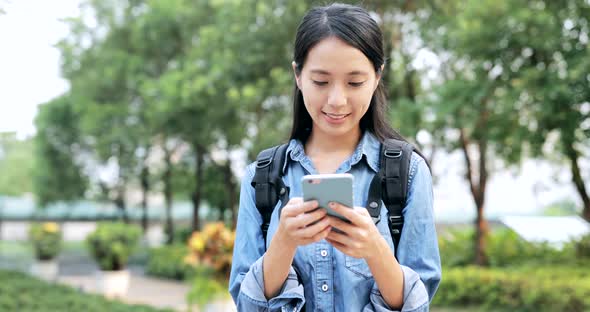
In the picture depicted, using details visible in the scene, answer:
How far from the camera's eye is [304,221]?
1.24m

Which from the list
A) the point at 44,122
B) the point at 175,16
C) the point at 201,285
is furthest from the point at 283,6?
the point at 44,122

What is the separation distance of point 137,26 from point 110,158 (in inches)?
193

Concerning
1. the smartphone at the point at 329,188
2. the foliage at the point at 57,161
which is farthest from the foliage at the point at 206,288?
the foliage at the point at 57,161

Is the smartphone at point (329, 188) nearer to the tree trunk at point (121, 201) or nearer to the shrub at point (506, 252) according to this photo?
the shrub at point (506, 252)

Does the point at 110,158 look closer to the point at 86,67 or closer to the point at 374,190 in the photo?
the point at 86,67

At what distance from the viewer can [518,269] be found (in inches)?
389

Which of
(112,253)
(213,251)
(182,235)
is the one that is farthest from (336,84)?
(182,235)

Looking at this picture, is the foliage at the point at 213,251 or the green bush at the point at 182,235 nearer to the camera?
the foliage at the point at 213,251

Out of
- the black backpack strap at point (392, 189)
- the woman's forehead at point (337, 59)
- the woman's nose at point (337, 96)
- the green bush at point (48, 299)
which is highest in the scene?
the woman's forehead at point (337, 59)

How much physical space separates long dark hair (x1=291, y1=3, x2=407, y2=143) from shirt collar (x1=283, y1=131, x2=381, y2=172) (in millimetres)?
24

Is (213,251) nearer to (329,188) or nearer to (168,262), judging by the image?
(329,188)

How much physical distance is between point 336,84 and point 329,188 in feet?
1.01

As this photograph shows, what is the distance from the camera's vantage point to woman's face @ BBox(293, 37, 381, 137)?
4.61 ft

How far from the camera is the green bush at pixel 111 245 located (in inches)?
444
